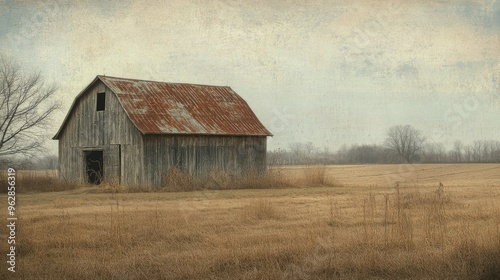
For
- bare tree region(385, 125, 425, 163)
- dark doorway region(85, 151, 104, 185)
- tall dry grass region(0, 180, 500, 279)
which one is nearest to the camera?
tall dry grass region(0, 180, 500, 279)

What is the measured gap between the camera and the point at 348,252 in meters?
8.89

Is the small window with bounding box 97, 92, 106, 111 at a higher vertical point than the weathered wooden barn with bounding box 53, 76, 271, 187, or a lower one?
higher

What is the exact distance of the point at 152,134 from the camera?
2367 centimetres

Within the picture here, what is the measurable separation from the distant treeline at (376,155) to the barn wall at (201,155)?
3.82 ft

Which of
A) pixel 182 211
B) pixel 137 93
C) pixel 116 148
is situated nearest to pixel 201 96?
pixel 137 93

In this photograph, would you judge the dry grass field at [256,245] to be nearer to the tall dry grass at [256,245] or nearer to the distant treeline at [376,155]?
the tall dry grass at [256,245]

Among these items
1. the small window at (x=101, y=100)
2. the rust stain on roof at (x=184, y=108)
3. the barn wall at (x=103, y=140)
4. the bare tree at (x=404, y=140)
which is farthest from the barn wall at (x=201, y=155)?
the bare tree at (x=404, y=140)

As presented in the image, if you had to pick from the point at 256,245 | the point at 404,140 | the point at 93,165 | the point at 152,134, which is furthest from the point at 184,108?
the point at 256,245

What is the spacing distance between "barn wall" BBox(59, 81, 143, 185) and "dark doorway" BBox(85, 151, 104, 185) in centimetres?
37

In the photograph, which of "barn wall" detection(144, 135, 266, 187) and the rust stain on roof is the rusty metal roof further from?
"barn wall" detection(144, 135, 266, 187)

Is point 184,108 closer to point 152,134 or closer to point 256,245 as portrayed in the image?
point 152,134

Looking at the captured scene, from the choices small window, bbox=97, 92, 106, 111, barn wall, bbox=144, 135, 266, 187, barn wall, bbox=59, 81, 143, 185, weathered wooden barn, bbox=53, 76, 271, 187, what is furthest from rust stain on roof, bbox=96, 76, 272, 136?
small window, bbox=97, 92, 106, 111

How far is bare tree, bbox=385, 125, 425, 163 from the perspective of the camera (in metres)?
22.4

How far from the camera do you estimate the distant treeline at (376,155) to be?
27.3 metres
